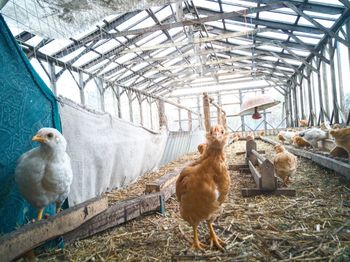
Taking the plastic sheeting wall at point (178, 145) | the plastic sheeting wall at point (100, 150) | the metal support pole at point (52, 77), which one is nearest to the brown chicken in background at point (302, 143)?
the plastic sheeting wall at point (178, 145)

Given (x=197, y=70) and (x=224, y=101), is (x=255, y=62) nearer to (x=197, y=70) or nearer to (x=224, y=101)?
(x=197, y=70)

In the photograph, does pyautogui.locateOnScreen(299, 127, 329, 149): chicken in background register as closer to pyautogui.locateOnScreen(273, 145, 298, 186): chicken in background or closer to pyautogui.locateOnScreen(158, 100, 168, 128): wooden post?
pyautogui.locateOnScreen(273, 145, 298, 186): chicken in background

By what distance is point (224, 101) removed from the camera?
73.1 ft

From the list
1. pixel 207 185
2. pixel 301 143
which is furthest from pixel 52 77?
pixel 207 185

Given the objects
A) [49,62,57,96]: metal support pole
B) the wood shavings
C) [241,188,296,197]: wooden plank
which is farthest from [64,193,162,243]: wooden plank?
[49,62,57,96]: metal support pole

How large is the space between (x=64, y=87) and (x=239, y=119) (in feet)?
49.1

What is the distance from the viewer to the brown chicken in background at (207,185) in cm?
174

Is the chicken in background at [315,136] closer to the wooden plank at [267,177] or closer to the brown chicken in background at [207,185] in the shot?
the wooden plank at [267,177]

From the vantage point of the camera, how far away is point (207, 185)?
1733 mm

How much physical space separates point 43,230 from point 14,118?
0.85m

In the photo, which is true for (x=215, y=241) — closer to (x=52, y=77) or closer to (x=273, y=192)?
(x=273, y=192)

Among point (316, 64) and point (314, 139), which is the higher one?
point (316, 64)

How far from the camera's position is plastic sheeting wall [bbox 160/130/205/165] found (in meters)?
6.06

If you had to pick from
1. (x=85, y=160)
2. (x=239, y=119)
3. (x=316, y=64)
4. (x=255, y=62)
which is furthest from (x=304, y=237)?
(x=239, y=119)
